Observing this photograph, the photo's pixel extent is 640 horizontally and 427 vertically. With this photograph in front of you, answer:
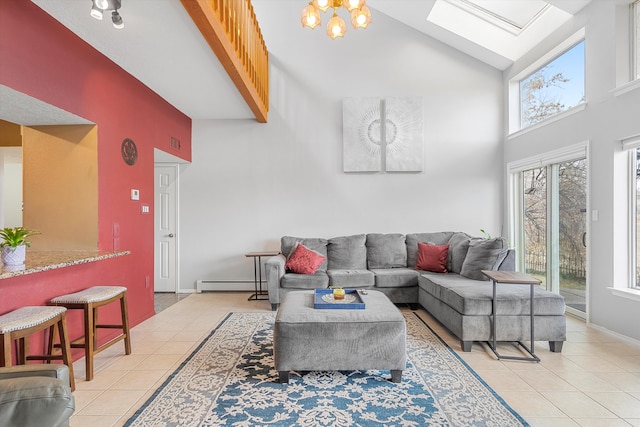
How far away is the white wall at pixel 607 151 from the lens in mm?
3105

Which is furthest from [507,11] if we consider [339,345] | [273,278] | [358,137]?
[339,345]

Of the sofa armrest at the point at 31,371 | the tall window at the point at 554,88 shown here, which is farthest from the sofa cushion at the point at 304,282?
the tall window at the point at 554,88

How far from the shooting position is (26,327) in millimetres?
1940

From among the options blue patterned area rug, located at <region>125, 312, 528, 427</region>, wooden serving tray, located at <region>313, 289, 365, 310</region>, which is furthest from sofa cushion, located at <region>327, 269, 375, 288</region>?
blue patterned area rug, located at <region>125, 312, 528, 427</region>

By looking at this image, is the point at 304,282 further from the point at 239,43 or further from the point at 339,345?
the point at 239,43

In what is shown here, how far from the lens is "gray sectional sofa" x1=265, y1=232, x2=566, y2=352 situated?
2.82 m

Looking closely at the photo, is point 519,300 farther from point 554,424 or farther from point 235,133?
point 235,133

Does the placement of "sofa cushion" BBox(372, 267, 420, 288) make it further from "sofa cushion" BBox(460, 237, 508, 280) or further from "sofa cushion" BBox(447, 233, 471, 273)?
"sofa cushion" BBox(460, 237, 508, 280)

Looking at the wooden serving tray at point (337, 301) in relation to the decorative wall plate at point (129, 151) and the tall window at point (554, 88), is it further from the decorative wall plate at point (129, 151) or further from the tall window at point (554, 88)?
the tall window at point (554, 88)

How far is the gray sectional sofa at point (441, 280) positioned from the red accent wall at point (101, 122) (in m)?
1.54

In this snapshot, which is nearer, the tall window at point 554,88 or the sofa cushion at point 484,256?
the sofa cushion at point 484,256

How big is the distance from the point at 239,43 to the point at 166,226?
307cm

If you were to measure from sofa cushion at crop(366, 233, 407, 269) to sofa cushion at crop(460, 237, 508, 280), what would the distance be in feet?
3.28

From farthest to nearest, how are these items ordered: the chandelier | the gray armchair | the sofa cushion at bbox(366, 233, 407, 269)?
the sofa cushion at bbox(366, 233, 407, 269)
the chandelier
the gray armchair
